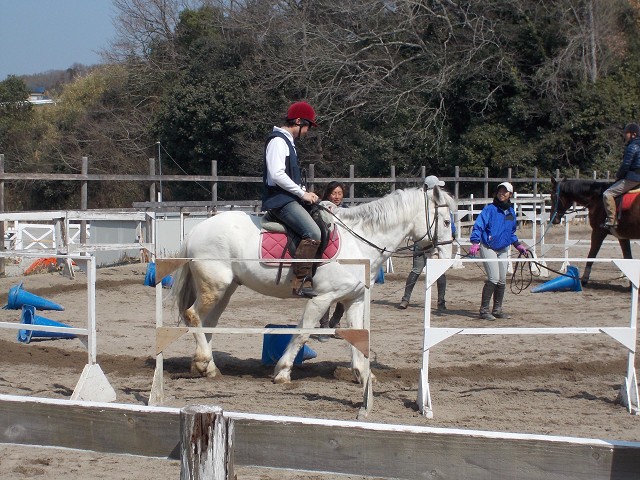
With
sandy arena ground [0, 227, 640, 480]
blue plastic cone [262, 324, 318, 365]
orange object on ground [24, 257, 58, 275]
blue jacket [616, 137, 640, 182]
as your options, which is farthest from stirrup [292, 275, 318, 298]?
orange object on ground [24, 257, 58, 275]

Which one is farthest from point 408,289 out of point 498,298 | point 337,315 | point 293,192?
point 293,192

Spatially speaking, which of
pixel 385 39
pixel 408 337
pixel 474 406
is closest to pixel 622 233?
pixel 408 337

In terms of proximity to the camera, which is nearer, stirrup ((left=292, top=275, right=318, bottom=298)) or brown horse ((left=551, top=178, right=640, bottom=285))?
stirrup ((left=292, top=275, right=318, bottom=298))

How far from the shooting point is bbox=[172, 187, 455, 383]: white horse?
7254 millimetres

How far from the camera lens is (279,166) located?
6918mm

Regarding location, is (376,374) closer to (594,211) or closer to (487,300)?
(487,300)

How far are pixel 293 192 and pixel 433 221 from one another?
1.79 m

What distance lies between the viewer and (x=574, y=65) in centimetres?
3297

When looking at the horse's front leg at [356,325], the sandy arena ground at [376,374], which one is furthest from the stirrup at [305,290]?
the sandy arena ground at [376,374]

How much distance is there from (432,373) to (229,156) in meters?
28.6

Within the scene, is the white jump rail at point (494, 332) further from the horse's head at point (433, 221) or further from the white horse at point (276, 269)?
the horse's head at point (433, 221)

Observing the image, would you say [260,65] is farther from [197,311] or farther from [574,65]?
[197,311]

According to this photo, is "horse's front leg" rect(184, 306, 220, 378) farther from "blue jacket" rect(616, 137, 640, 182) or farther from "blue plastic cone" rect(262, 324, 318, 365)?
"blue jacket" rect(616, 137, 640, 182)

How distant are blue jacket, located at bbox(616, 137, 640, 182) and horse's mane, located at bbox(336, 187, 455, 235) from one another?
6.04 meters
